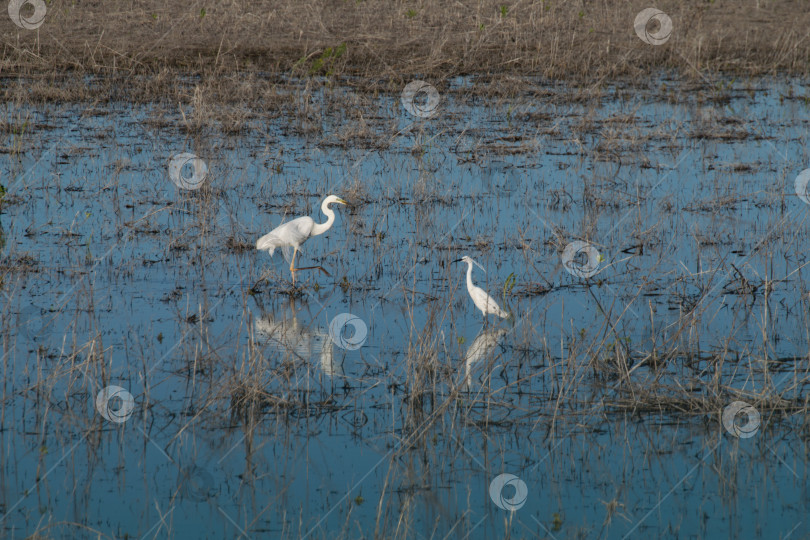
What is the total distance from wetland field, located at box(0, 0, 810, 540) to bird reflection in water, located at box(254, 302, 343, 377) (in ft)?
0.08

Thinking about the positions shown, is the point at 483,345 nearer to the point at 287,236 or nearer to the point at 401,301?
the point at 401,301

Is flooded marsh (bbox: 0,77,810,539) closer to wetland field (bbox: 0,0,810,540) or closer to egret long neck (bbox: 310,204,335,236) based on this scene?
wetland field (bbox: 0,0,810,540)

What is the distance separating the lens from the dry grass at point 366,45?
13.7m

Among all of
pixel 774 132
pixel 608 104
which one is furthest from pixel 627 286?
pixel 608 104

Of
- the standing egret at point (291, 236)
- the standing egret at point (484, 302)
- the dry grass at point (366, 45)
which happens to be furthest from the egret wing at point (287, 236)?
the dry grass at point (366, 45)

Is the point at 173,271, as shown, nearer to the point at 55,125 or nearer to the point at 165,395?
the point at 165,395

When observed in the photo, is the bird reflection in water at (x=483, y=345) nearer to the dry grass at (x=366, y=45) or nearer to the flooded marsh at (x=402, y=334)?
the flooded marsh at (x=402, y=334)

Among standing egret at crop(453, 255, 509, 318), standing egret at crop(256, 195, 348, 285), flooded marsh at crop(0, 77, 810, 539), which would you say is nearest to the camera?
flooded marsh at crop(0, 77, 810, 539)

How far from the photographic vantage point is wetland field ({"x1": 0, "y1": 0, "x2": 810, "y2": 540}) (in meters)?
4.08

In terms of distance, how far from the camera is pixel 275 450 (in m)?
4.37

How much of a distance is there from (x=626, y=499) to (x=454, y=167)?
20.0 ft

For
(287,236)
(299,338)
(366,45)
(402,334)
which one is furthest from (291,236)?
(366,45)

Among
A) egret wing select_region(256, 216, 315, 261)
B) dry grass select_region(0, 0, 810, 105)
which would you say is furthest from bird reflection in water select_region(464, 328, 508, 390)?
dry grass select_region(0, 0, 810, 105)

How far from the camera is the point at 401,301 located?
20.7ft
